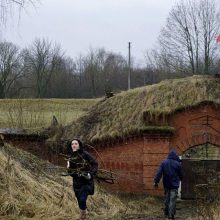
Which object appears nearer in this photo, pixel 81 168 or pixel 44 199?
pixel 81 168

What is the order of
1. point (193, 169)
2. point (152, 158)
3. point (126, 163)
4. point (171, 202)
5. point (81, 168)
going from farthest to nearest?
point (126, 163), point (152, 158), point (193, 169), point (171, 202), point (81, 168)

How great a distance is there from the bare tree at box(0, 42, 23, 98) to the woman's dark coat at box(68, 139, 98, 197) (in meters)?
49.3

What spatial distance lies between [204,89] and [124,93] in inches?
145

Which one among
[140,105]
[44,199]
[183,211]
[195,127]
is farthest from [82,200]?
[140,105]

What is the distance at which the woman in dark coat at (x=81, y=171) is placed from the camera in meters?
10.2

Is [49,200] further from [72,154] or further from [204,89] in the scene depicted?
[204,89]

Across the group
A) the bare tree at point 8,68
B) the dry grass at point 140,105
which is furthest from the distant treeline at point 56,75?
the dry grass at point 140,105

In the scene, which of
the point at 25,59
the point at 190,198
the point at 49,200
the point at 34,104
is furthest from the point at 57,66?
the point at 49,200

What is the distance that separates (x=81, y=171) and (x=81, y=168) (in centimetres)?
9

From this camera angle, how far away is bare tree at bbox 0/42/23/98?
60.1 meters

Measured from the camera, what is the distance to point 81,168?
1017 cm

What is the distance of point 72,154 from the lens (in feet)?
34.3

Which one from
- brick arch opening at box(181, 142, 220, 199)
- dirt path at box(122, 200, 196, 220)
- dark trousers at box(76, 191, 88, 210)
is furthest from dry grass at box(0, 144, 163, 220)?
brick arch opening at box(181, 142, 220, 199)

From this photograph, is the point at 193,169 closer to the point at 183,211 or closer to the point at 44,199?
the point at 183,211
